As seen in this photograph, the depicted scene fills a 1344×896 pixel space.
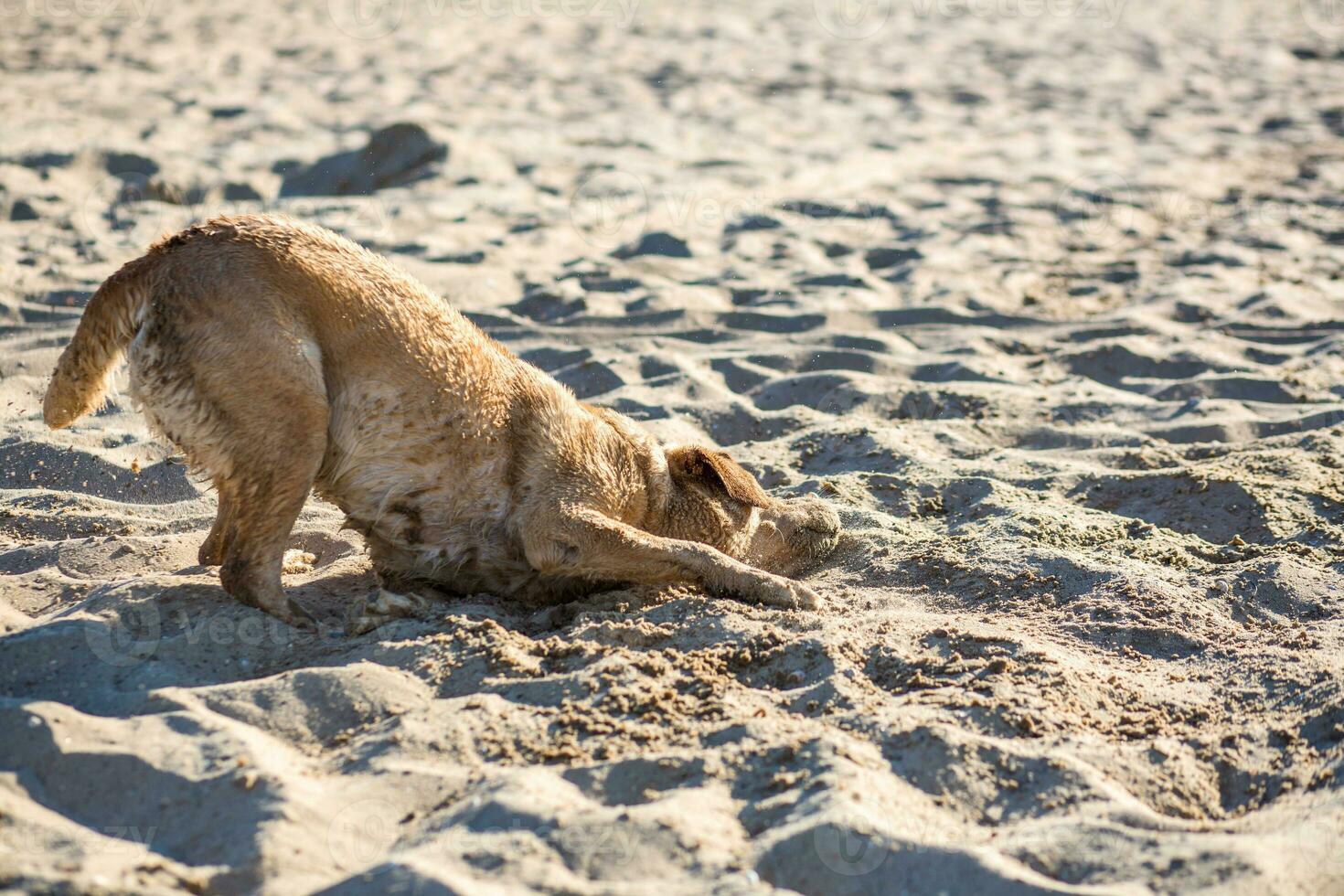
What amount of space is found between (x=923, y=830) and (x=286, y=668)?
2.02 m

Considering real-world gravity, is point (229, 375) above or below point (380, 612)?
above

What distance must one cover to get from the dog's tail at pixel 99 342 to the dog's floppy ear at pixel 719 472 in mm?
2112

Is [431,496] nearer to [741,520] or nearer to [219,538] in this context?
[219,538]

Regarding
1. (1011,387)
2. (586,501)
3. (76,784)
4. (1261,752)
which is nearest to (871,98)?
(1011,387)

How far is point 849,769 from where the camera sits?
3107mm

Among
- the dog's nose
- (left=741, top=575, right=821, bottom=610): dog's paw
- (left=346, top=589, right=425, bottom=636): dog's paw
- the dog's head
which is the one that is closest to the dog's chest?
(left=346, top=589, right=425, bottom=636): dog's paw

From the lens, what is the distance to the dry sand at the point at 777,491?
291 centimetres

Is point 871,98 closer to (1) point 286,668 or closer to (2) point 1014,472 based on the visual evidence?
(2) point 1014,472

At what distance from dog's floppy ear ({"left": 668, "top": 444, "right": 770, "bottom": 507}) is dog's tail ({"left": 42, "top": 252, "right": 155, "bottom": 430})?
2.11 metres

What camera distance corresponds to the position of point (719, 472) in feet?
15.7

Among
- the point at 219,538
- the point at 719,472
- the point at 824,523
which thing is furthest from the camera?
the point at 824,523

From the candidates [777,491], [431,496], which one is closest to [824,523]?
[777,491]

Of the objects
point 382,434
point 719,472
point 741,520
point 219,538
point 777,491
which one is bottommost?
point 777,491

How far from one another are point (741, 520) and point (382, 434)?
155 centimetres
